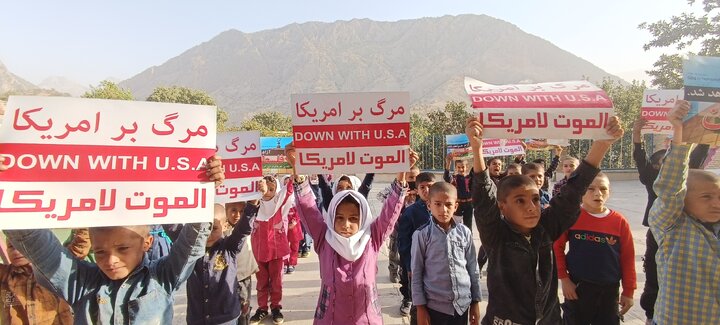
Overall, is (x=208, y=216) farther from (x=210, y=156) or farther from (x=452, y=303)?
(x=452, y=303)

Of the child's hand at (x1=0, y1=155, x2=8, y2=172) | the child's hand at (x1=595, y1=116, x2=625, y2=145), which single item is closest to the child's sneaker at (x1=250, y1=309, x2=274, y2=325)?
the child's hand at (x1=0, y1=155, x2=8, y2=172)

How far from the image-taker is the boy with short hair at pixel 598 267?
2.88 metres

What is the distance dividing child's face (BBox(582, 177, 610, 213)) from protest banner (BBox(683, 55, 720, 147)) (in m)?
0.74

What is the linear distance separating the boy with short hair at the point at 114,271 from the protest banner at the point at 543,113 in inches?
69.3

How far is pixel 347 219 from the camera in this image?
2.72 meters

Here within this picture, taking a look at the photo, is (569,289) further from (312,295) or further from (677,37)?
(677,37)

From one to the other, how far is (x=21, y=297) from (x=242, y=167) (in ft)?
5.65

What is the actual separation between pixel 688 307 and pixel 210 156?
256 cm

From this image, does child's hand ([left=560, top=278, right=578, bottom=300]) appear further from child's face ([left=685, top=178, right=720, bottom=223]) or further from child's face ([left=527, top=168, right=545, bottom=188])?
child's face ([left=527, top=168, right=545, bottom=188])

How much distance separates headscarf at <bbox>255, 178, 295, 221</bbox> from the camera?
484 centimetres

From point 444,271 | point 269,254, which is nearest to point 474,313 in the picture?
point 444,271

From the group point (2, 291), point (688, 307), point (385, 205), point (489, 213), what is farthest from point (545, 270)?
point (2, 291)

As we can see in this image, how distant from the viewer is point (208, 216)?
204 cm

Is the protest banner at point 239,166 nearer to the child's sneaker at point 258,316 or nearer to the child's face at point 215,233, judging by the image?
the child's face at point 215,233
